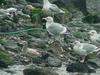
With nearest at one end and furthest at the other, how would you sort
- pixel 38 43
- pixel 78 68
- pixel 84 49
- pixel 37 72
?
pixel 37 72 → pixel 78 68 → pixel 84 49 → pixel 38 43

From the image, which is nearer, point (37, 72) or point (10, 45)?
point (37, 72)

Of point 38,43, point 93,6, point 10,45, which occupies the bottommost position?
point 93,6

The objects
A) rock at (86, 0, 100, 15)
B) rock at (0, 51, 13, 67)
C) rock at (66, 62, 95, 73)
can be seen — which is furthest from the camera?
rock at (86, 0, 100, 15)

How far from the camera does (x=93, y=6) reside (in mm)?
26453

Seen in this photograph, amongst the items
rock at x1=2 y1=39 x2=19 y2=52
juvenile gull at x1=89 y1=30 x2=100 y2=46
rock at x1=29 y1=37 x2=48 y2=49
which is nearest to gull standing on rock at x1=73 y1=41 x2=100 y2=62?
rock at x1=29 y1=37 x2=48 y2=49

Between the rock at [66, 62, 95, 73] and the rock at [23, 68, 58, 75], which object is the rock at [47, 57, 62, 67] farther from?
the rock at [23, 68, 58, 75]

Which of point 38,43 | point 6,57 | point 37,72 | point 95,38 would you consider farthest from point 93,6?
point 37,72

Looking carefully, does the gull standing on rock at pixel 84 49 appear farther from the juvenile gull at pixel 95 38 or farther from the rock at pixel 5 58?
the rock at pixel 5 58

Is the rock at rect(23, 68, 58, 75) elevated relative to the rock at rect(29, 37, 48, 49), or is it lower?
elevated

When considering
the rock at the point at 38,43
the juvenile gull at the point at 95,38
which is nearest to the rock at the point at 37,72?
the rock at the point at 38,43

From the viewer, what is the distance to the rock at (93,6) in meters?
26.1

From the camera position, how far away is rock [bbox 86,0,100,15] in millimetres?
26119

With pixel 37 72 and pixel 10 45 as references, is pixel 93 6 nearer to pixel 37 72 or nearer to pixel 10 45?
pixel 10 45

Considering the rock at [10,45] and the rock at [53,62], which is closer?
the rock at [53,62]
